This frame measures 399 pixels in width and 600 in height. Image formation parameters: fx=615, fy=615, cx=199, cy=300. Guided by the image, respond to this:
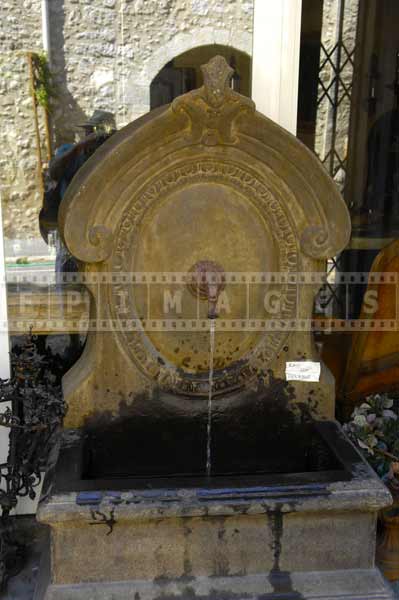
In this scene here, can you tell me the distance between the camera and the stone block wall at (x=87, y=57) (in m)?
2.88

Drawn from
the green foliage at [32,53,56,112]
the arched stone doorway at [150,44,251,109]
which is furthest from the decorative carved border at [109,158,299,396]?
the green foliage at [32,53,56,112]

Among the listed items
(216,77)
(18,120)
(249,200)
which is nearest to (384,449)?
(249,200)

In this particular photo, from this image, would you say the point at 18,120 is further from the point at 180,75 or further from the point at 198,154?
the point at 198,154

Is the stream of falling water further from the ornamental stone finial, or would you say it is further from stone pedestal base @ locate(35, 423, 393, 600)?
the ornamental stone finial

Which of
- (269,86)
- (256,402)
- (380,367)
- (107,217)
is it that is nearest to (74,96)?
(269,86)

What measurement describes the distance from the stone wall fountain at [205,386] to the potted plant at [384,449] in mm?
289

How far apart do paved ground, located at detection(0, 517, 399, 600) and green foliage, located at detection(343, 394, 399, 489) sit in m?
0.43

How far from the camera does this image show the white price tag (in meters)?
2.29

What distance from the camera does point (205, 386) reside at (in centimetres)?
226

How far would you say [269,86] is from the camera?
2.67 metres

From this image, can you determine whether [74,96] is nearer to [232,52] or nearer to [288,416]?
[232,52]

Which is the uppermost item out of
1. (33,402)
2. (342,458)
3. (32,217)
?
(32,217)

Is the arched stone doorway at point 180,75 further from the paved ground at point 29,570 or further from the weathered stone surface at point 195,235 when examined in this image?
the paved ground at point 29,570

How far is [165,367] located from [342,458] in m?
0.69
